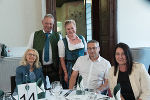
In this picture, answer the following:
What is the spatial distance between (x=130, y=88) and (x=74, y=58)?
38.3 inches

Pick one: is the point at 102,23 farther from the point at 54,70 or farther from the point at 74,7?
the point at 74,7

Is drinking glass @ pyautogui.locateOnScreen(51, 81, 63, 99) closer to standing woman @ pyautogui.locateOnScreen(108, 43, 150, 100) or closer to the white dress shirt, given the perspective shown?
standing woman @ pyautogui.locateOnScreen(108, 43, 150, 100)

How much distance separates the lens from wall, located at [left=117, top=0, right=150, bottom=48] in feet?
13.7

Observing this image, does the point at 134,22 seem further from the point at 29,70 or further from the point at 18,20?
the point at 29,70

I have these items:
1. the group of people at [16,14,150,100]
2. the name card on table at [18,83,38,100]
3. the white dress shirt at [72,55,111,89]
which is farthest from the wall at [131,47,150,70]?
the name card on table at [18,83,38,100]

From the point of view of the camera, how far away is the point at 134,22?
167 inches

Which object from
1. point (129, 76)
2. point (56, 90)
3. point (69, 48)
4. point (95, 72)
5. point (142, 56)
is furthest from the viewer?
point (142, 56)

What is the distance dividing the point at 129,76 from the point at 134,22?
104 inches

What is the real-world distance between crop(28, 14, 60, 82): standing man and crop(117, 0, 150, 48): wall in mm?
1942

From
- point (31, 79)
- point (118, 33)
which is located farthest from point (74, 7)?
point (31, 79)

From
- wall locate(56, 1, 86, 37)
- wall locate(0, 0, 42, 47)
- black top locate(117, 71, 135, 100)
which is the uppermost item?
wall locate(56, 1, 86, 37)

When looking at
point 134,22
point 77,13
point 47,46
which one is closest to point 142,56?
point 134,22

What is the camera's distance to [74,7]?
287 inches

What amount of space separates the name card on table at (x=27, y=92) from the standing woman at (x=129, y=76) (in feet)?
2.74
